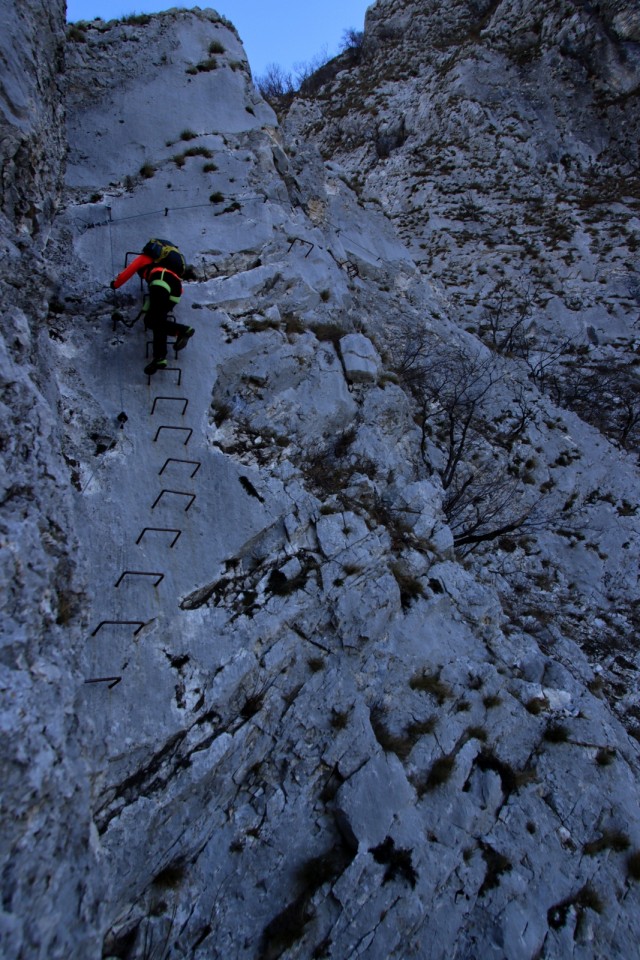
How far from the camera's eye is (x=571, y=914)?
5.17 m

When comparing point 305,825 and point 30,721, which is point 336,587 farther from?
point 30,721

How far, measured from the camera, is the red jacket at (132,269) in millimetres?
6930

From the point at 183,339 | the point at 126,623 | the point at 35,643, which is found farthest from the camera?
the point at 183,339

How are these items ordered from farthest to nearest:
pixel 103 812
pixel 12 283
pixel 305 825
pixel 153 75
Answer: pixel 153 75 → pixel 12 283 → pixel 305 825 → pixel 103 812

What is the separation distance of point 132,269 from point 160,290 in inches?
23.8

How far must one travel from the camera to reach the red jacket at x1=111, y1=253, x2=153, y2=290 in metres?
6.93

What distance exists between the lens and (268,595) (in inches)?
236

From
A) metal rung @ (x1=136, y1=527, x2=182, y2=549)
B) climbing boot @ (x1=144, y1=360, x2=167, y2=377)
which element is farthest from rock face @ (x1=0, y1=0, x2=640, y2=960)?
climbing boot @ (x1=144, y1=360, x2=167, y2=377)

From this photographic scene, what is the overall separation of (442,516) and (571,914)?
5.05 m

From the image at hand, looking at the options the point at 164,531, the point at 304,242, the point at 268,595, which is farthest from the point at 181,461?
the point at 304,242

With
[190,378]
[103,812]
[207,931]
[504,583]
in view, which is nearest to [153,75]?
[190,378]

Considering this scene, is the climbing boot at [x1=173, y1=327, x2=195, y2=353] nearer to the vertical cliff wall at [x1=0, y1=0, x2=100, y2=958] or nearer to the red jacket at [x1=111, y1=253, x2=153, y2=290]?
the red jacket at [x1=111, y1=253, x2=153, y2=290]

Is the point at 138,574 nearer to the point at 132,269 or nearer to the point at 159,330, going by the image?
the point at 159,330

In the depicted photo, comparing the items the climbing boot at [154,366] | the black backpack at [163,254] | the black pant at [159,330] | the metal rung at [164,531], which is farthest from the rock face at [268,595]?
the black backpack at [163,254]
